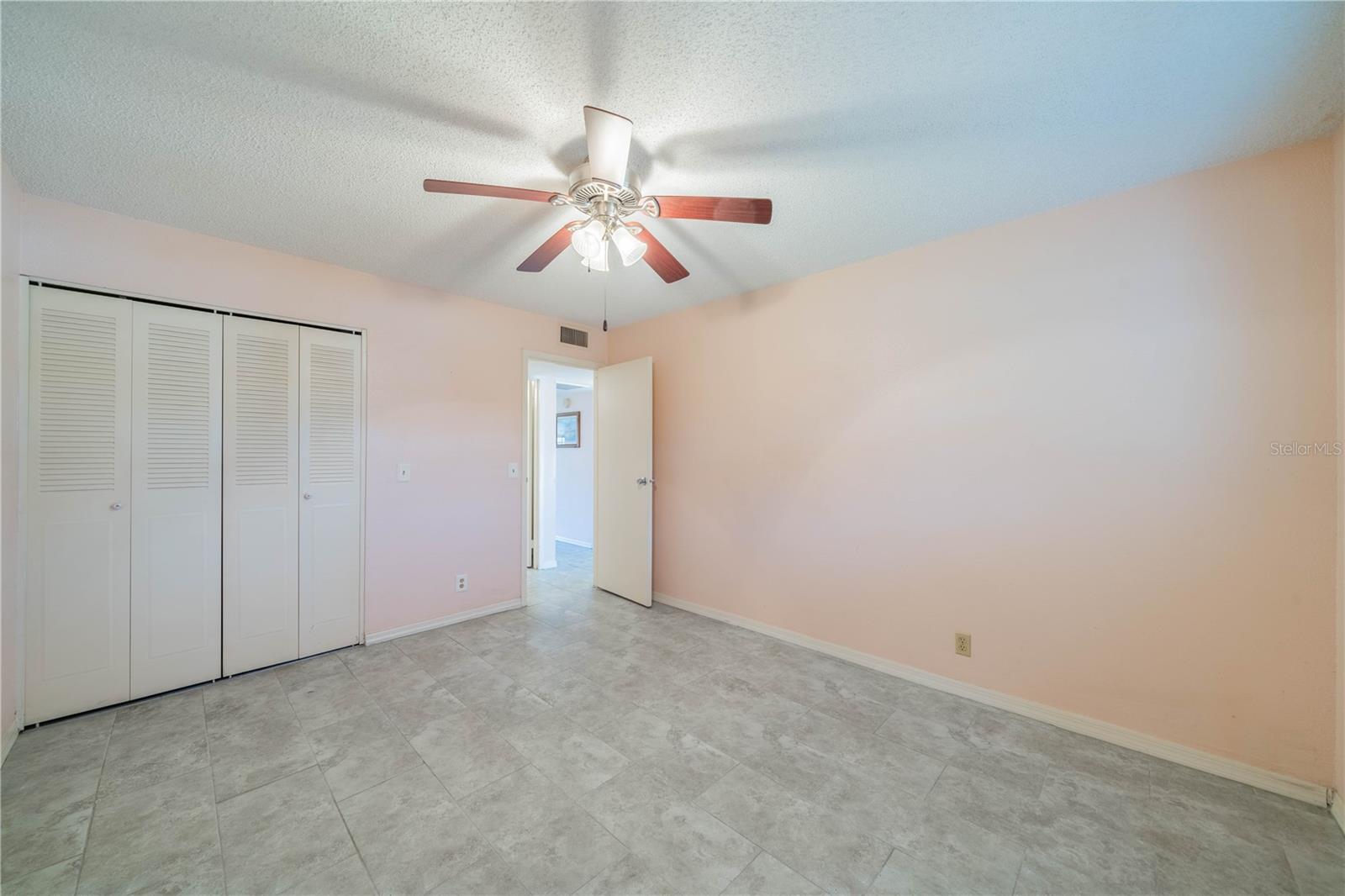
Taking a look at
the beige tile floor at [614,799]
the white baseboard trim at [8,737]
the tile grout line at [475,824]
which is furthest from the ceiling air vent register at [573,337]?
the white baseboard trim at [8,737]

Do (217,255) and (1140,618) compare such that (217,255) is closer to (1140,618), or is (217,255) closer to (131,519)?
(131,519)

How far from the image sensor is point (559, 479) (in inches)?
262

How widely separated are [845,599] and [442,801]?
224cm

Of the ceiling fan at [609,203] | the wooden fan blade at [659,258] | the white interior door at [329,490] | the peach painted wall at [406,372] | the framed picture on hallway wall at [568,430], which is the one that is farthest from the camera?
the framed picture on hallway wall at [568,430]

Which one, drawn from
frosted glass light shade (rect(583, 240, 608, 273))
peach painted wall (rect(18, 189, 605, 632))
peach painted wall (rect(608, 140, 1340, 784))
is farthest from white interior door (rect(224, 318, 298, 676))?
peach painted wall (rect(608, 140, 1340, 784))

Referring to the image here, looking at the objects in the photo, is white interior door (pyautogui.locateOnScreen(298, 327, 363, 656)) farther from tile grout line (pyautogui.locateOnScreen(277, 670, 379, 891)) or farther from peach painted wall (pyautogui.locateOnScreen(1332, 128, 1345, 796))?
peach painted wall (pyautogui.locateOnScreen(1332, 128, 1345, 796))

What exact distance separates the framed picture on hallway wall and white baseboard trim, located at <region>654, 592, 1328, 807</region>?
4124 mm

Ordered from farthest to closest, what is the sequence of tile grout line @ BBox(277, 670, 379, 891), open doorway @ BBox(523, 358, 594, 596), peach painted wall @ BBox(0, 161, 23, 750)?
open doorway @ BBox(523, 358, 594, 596)
peach painted wall @ BBox(0, 161, 23, 750)
tile grout line @ BBox(277, 670, 379, 891)

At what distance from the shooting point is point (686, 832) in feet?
4.99

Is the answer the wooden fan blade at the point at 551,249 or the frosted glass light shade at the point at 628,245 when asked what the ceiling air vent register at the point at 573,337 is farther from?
the frosted glass light shade at the point at 628,245

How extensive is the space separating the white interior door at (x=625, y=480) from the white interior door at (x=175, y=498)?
8.17 ft

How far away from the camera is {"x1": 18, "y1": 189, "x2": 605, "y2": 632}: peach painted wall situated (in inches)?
88.7

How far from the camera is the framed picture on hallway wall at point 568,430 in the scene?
6355 millimetres
